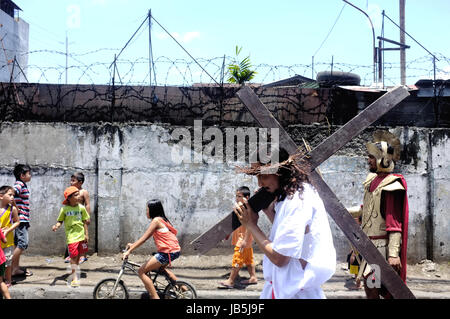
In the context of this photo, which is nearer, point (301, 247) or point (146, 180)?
point (301, 247)

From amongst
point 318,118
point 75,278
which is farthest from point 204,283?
point 318,118

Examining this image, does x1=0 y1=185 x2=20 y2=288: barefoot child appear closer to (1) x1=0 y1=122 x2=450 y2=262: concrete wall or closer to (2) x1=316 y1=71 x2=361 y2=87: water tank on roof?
(1) x1=0 y1=122 x2=450 y2=262: concrete wall

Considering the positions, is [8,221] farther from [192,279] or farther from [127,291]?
[192,279]

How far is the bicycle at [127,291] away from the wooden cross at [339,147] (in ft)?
9.00

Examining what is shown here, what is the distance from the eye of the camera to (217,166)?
24.2 feet

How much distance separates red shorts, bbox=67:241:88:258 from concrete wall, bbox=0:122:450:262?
110cm

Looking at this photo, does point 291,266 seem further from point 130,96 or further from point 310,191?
point 130,96

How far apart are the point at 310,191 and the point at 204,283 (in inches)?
165

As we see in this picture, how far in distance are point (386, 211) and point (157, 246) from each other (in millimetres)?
2727

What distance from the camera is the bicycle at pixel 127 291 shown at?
5070 mm

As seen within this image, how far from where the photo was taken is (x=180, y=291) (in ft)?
16.8

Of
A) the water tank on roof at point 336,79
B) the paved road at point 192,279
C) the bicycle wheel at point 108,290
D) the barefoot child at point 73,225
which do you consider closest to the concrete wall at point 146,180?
the paved road at point 192,279

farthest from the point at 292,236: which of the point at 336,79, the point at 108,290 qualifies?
the point at 336,79

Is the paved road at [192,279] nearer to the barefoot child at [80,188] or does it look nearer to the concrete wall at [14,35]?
the barefoot child at [80,188]
